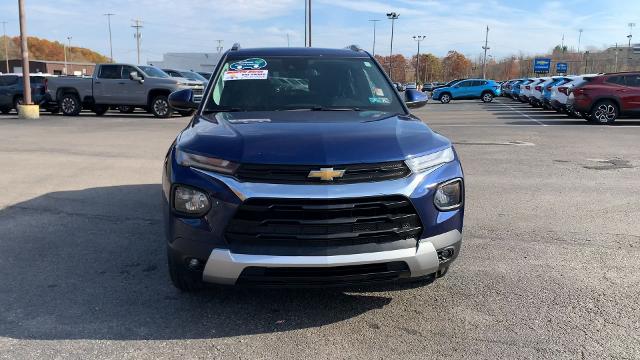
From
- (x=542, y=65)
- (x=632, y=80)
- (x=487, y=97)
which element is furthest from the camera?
(x=542, y=65)

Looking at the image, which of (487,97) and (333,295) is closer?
(333,295)

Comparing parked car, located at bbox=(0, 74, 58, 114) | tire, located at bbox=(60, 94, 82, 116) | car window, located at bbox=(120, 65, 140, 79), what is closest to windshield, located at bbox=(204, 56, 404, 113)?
car window, located at bbox=(120, 65, 140, 79)

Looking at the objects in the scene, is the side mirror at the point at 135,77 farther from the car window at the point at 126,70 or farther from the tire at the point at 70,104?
the tire at the point at 70,104

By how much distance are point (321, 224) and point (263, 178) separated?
0.42 metres

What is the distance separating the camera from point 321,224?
2.94m

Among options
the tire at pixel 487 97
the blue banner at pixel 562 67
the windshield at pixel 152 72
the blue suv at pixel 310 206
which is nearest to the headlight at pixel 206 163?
the blue suv at pixel 310 206

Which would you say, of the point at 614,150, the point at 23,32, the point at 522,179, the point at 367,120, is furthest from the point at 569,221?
the point at 23,32

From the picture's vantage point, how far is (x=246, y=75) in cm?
462

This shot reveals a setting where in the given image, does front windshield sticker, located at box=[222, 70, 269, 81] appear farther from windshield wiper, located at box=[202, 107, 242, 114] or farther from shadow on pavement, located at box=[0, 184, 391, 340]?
shadow on pavement, located at box=[0, 184, 391, 340]

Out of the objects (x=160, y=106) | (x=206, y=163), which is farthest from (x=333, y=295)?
(x=160, y=106)

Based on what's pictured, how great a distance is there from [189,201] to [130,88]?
18.7m

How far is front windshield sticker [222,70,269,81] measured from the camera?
4.59 m

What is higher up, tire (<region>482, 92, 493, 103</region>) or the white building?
the white building

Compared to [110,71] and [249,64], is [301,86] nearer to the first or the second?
[249,64]
